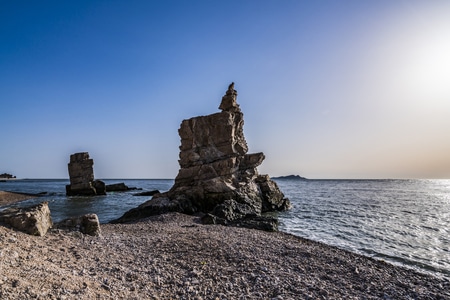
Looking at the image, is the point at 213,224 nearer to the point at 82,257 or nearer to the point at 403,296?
the point at 82,257

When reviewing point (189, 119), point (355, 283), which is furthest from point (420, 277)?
point (189, 119)

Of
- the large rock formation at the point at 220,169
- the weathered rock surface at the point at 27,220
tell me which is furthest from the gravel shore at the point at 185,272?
the large rock formation at the point at 220,169

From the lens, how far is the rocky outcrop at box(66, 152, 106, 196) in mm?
61781

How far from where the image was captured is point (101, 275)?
8500 millimetres

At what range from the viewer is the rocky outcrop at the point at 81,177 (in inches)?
2432

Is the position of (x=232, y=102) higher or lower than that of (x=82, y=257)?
higher

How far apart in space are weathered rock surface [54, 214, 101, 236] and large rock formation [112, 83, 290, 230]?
1632 centimetres

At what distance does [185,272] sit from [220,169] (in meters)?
25.7

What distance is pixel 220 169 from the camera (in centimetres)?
3547

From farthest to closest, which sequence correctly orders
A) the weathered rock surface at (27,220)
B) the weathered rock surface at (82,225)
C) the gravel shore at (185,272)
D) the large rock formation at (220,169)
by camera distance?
the large rock formation at (220,169) → the weathered rock surface at (82,225) → the weathered rock surface at (27,220) → the gravel shore at (185,272)

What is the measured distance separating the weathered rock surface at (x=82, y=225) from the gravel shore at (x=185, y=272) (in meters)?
0.58

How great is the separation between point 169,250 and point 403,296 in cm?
956

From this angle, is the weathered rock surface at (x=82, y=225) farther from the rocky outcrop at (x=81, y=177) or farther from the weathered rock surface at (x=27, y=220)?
the rocky outcrop at (x=81, y=177)

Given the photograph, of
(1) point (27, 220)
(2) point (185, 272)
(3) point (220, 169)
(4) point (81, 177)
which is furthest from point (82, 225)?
(4) point (81, 177)
